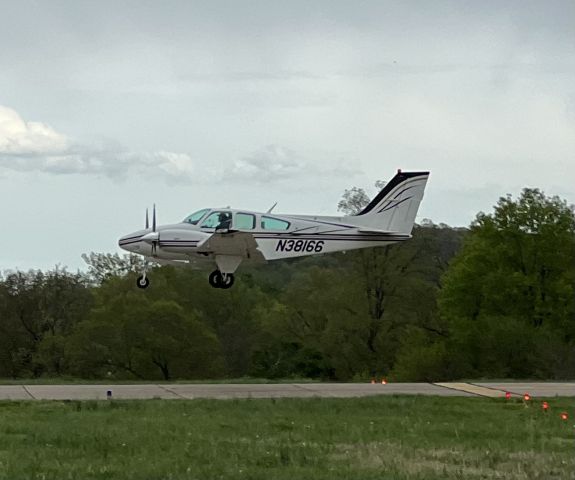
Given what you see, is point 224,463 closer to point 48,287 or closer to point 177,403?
point 177,403

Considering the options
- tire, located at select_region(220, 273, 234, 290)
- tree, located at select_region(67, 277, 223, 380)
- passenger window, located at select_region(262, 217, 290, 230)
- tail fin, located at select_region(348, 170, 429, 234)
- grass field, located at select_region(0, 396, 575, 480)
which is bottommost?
grass field, located at select_region(0, 396, 575, 480)

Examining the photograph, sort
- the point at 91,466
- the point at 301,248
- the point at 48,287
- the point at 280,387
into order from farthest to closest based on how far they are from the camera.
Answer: the point at 48,287, the point at 301,248, the point at 280,387, the point at 91,466

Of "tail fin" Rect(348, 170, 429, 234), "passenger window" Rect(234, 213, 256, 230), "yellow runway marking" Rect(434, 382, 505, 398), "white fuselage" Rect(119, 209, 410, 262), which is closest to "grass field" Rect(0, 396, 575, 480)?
"yellow runway marking" Rect(434, 382, 505, 398)

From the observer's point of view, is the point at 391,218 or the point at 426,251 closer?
the point at 391,218

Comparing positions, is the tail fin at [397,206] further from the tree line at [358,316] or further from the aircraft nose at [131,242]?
the tree line at [358,316]

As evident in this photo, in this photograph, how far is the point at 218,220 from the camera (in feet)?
105

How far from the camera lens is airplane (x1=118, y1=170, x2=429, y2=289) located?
31.8m

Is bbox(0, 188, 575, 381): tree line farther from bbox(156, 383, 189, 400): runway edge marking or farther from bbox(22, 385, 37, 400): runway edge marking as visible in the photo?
bbox(22, 385, 37, 400): runway edge marking

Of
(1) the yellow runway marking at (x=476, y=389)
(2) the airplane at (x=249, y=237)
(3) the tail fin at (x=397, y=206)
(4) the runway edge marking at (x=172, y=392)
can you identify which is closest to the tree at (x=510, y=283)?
(3) the tail fin at (x=397, y=206)

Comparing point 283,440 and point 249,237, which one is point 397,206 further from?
point 283,440

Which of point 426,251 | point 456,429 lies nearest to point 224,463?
point 456,429

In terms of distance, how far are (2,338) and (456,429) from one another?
46.6 m

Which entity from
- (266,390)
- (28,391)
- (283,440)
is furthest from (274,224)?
(283,440)

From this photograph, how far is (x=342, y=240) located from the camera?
109 feet
